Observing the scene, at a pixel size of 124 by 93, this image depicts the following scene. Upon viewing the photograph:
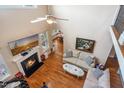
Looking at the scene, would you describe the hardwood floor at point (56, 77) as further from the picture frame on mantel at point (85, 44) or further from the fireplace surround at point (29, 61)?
the picture frame on mantel at point (85, 44)

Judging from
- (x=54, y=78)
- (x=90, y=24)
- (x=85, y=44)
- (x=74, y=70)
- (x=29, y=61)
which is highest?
(x=90, y=24)

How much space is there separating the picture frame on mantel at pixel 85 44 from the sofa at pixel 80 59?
270 millimetres

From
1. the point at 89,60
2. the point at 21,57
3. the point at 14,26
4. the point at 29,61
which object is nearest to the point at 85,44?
the point at 89,60

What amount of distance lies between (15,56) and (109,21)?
16.3 feet

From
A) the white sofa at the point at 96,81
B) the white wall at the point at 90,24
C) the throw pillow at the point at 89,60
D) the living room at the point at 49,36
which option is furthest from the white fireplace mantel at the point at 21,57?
the white sofa at the point at 96,81

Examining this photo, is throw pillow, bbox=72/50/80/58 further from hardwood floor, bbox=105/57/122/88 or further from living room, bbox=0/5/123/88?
hardwood floor, bbox=105/57/122/88

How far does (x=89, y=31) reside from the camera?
580 centimetres

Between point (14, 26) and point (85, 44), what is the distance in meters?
3.99

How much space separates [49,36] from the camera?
692 centimetres

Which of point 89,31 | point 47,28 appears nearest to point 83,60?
point 89,31

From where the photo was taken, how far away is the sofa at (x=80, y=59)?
5.94 metres

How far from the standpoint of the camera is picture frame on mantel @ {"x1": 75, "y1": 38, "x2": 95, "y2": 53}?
601 centimetres

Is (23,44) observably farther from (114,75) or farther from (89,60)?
(114,75)

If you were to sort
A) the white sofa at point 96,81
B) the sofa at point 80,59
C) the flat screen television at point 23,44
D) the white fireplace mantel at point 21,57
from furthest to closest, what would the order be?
1. the sofa at point 80,59
2. the white fireplace mantel at point 21,57
3. the flat screen television at point 23,44
4. the white sofa at point 96,81
